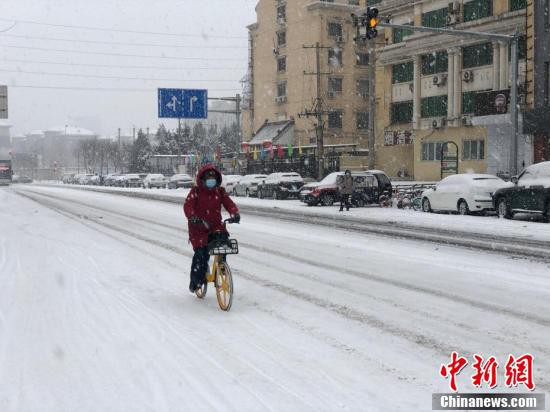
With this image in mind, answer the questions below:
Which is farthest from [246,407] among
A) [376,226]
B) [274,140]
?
[274,140]

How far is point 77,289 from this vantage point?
9.03 meters

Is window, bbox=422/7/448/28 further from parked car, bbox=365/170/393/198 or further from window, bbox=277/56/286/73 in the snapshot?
window, bbox=277/56/286/73

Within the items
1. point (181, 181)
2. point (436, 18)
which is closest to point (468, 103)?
point (436, 18)

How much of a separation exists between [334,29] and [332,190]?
32.6m

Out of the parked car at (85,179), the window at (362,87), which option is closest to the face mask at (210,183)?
the window at (362,87)

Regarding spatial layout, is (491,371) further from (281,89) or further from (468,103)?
(281,89)

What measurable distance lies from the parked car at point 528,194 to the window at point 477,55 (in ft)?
66.1

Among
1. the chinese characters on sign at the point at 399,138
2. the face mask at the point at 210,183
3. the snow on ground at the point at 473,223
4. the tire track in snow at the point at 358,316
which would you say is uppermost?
the chinese characters on sign at the point at 399,138

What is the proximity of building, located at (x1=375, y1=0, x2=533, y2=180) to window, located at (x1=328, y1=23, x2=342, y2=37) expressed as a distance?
981cm

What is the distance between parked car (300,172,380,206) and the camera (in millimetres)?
29562

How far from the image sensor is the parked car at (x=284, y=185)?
122 feet

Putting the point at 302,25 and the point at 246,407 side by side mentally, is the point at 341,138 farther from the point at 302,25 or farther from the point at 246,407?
the point at 246,407

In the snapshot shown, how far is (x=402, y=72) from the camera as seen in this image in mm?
47469

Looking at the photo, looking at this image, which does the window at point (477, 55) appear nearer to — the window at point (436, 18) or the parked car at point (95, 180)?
the window at point (436, 18)
